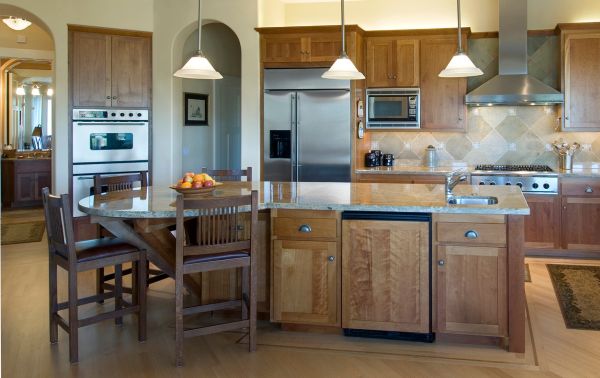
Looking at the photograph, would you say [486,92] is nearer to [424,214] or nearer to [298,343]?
[424,214]

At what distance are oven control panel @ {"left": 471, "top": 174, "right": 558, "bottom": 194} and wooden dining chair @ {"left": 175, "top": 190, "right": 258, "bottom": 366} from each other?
10.9 ft

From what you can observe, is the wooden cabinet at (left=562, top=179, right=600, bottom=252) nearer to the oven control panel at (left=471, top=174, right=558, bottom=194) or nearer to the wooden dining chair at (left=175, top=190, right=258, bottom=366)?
the oven control panel at (left=471, top=174, right=558, bottom=194)

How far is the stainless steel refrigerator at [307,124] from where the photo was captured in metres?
Answer: 5.67

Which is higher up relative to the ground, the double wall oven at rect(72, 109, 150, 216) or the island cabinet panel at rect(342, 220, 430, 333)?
the double wall oven at rect(72, 109, 150, 216)

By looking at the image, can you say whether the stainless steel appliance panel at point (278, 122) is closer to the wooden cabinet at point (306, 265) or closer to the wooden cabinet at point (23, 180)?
the wooden cabinet at point (306, 265)

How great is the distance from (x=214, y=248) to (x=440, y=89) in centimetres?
389

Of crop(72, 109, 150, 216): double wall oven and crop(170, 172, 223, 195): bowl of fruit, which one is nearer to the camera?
crop(170, 172, 223, 195): bowl of fruit

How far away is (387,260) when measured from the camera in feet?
10.0

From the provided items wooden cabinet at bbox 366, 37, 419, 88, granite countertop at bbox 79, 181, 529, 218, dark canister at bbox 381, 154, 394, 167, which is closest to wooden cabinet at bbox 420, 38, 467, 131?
wooden cabinet at bbox 366, 37, 419, 88

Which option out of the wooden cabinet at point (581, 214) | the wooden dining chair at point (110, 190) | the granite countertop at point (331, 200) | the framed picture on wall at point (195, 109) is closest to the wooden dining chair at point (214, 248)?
the granite countertop at point (331, 200)

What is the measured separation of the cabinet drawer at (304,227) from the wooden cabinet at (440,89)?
10.6 feet

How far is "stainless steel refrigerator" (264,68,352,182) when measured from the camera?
18.6 feet

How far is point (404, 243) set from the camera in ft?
9.95

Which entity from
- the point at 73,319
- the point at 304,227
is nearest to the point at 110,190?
the point at 73,319
